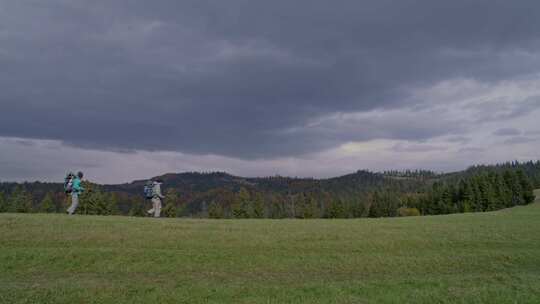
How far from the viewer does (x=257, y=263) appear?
15664mm

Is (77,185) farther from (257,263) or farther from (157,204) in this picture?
(257,263)

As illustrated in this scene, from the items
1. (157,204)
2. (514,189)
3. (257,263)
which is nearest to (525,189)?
(514,189)

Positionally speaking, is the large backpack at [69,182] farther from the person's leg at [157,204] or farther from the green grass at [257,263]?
the person's leg at [157,204]

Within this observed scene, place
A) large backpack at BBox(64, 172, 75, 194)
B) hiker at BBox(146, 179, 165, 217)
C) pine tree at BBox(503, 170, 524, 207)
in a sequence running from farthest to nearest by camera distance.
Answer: pine tree at BBox(503, 170, 524, 207)
hiker at BBox(146, 179, 165, 217)
large backpack at BBox(64, 172, 75, 194)

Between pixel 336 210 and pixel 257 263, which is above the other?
pixel 257 263

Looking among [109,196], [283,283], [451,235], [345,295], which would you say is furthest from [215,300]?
[109,196]

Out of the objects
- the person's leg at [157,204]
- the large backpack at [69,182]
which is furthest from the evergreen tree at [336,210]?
the large backpack at [69,182]

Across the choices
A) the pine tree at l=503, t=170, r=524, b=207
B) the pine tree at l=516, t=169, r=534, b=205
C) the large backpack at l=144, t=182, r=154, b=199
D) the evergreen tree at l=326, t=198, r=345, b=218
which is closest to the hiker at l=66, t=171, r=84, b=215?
the large backpack at l=144, t=182, r=154, b=199

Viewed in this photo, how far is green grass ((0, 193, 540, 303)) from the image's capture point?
37.8 ft

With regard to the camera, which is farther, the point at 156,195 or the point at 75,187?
the point at 156,195

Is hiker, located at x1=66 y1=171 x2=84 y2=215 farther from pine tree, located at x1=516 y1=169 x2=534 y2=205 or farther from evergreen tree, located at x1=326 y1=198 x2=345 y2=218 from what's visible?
pine tree, located at x1=516 y1=169 x2=534 y2=205

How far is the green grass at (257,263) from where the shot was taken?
37.8 feet

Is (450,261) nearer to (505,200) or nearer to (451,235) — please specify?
(451,235)

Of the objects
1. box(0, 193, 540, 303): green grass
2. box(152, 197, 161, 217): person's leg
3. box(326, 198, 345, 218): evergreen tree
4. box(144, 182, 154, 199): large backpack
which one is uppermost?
box(144, 182, 154, 199): large backpack
